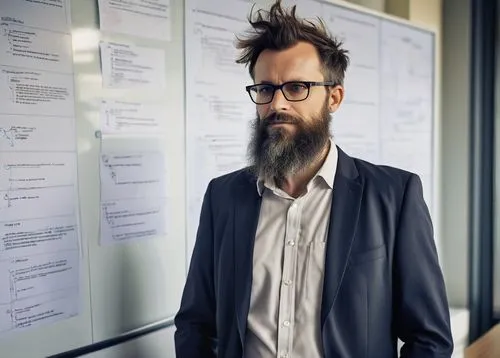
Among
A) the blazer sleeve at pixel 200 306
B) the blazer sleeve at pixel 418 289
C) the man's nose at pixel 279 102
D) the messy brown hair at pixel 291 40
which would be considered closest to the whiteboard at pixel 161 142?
the blazer sleeve at pixel 200 306

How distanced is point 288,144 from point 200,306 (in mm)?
495

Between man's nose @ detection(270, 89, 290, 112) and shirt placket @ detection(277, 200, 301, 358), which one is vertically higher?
man's nose @ detection(270, 89, 290, 112)

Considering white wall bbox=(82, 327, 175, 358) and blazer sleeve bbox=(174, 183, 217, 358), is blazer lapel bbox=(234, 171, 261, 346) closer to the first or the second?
blazer sleeve bbox=(174, 183, 217, 358)

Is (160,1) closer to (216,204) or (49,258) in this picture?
(216,204)

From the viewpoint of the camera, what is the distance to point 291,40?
1393 millimetres

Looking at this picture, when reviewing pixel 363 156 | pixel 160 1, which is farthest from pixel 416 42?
pixel 160 1

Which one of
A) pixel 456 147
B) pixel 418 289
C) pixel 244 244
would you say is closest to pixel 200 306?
pixel 244 244

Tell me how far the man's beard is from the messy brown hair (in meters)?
0.11

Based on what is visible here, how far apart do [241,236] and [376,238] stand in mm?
337

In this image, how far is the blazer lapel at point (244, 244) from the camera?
1.37m

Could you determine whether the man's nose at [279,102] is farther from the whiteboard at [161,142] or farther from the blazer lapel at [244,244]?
the whiteboard at [161,142]

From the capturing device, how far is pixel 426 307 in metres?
1.32

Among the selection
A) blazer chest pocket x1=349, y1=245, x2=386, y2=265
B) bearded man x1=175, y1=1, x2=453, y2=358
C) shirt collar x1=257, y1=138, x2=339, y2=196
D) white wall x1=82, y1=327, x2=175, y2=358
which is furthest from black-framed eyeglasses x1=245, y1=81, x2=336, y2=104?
white wall x1=82, y1=327, x2=175, y2=358

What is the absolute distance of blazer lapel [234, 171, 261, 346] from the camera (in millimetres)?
1373
